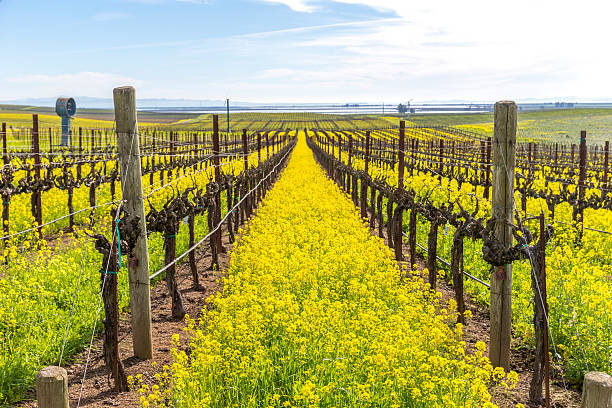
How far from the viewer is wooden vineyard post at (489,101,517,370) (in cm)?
603

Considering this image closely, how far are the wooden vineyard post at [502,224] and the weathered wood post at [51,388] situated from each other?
4969 mm

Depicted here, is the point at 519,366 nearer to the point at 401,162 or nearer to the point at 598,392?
the point at 598,392

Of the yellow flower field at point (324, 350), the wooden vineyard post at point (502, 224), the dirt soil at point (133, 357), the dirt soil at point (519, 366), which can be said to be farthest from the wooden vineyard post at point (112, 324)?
the wooden vineyard post at point (502, 224)

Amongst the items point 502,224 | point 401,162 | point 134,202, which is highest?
point 401,162

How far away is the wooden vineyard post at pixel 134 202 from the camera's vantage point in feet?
20.3

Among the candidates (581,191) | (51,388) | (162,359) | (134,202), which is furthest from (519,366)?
(581,191)

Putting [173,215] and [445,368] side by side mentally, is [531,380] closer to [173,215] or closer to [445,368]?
[445,368]

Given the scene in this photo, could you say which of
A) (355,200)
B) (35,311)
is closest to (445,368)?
(35,311)

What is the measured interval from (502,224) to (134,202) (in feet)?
14.4

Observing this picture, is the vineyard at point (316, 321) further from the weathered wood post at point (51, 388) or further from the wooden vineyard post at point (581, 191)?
the wooden vineyard post at point (581, 191)

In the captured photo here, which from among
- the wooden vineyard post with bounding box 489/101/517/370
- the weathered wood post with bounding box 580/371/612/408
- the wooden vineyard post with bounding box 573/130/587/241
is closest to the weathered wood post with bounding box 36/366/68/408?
the weathered wood post with bounding box 580/371/612/408

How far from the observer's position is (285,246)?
33.0ft

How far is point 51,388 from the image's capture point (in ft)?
8.17

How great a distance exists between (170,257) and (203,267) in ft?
9.95
